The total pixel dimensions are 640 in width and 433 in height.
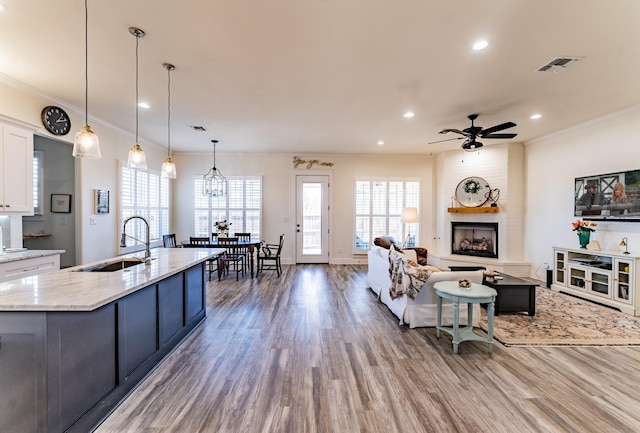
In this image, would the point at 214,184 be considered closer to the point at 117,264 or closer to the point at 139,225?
the point at 139,225

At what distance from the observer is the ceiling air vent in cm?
288

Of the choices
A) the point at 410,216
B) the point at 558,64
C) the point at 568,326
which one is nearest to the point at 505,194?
the point at 410,216

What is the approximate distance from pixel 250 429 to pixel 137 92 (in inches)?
153

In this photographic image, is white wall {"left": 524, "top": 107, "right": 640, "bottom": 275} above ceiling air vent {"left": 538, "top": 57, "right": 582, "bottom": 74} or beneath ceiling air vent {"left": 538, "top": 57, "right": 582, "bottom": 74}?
beneath

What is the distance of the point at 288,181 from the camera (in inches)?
300

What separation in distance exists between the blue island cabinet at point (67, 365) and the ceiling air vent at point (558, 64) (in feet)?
14.6

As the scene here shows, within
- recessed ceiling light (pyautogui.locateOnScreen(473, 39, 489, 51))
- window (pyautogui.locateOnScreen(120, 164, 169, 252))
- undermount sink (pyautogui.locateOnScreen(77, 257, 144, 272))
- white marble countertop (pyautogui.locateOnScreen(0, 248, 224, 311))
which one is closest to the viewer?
white marble countertop (pyautogui.locateOnScreen(0, 248, 224, 311))

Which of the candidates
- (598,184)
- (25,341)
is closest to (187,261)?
(25,341)

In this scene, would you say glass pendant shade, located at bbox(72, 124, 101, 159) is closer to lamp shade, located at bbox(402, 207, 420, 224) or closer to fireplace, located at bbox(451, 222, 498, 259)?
lamp shade, located at bbox(402, 207, 420, 224)

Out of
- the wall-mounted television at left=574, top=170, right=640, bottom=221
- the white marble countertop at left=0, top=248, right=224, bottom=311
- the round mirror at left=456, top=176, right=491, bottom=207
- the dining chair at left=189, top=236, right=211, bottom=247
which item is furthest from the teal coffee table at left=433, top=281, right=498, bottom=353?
the dining chair at left=189, top=236, right=211, bottom=247

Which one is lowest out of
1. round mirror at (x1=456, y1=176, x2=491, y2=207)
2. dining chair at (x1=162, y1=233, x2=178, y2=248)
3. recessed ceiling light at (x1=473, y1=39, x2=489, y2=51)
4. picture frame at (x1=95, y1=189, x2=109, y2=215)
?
dining chair at (x1=162, y1=233, x2=178, y2=248)

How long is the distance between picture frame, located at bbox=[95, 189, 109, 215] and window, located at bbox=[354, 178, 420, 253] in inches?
211

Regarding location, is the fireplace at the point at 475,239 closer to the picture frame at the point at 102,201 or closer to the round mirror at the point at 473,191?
the round mirror at the point at 473,191

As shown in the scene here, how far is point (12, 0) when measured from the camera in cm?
212
